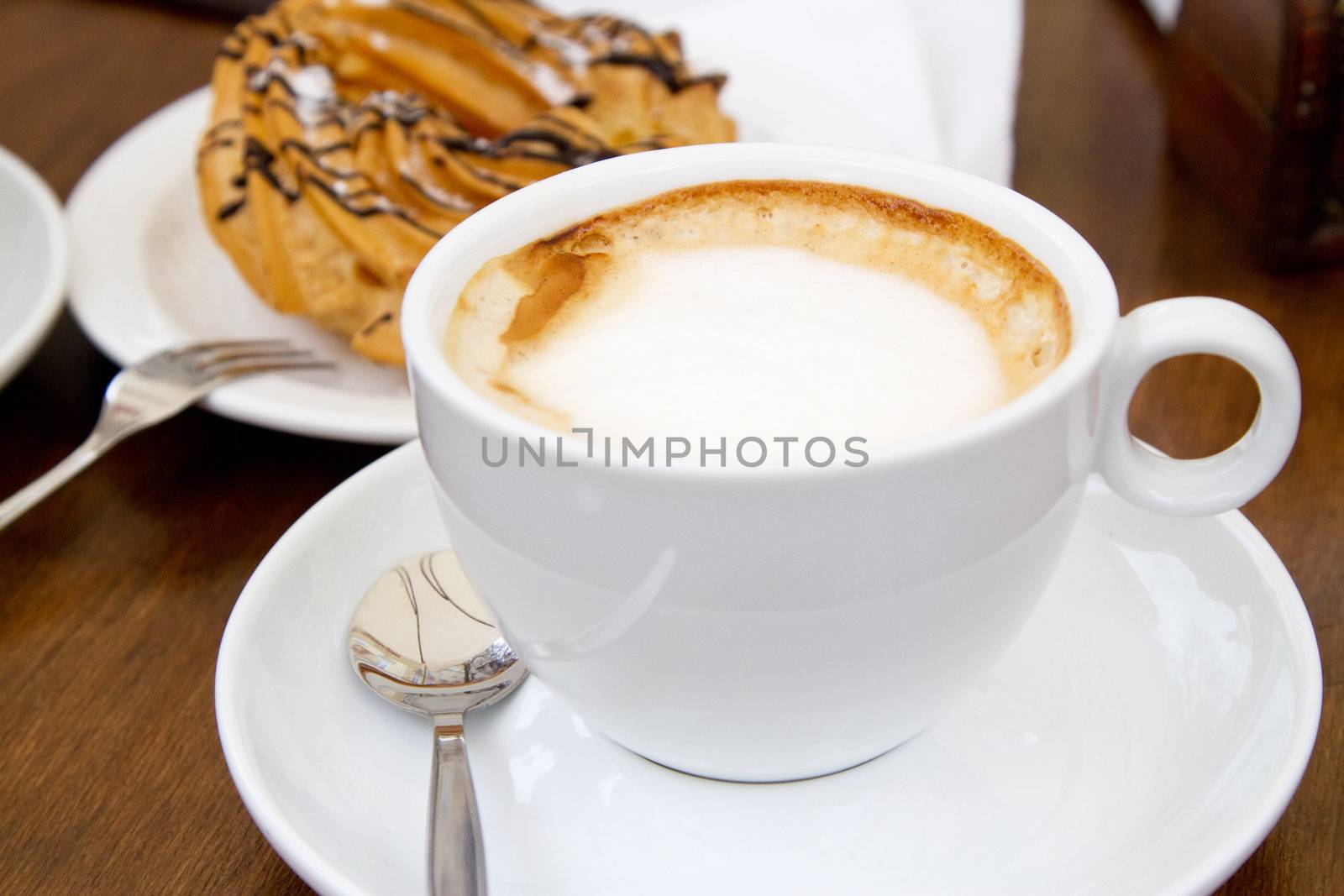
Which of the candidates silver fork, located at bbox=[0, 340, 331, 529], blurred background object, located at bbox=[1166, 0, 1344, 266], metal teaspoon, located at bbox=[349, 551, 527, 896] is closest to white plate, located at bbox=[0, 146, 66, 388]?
silver fork, located at bbox=[0, 340, 331, 529]

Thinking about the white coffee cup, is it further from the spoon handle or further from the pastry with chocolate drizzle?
the pastry with chocolate drizzle

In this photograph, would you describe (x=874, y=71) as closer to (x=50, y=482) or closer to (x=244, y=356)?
(x=244, y=356)

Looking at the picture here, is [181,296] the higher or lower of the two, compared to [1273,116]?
lower

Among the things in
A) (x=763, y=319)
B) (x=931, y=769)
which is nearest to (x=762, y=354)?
(x=763, y=319)

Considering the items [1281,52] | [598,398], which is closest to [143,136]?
[598,398]

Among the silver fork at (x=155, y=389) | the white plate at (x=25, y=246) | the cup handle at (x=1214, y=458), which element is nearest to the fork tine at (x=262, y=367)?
the silver fork at (x=155, y=389)

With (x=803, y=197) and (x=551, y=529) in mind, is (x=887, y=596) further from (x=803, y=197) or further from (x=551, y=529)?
(x=803, y=197)
